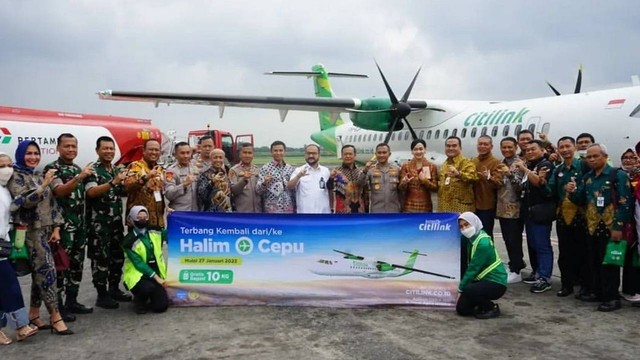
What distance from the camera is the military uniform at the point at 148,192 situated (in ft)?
16.6

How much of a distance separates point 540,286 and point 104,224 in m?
4.78

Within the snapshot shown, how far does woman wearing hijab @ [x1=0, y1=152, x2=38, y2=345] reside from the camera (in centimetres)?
403

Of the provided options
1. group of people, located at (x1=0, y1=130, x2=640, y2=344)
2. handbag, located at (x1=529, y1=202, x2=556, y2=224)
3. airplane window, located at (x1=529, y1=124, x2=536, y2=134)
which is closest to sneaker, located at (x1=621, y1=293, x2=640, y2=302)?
group of people, located at (x1=0, y1=130, x2=640, y2=344)

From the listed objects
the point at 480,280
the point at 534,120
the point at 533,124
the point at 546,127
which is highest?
the point at 534,120

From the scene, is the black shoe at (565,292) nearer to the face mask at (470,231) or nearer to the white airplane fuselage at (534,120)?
the face mask at (470,231)

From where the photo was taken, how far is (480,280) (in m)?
4.83

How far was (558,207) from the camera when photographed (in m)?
5.70

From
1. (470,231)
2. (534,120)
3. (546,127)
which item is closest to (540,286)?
(470,231)

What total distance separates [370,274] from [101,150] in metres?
3.00

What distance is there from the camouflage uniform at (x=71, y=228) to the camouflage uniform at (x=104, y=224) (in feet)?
0.46

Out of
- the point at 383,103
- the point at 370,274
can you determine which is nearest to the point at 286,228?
the point at 370,274

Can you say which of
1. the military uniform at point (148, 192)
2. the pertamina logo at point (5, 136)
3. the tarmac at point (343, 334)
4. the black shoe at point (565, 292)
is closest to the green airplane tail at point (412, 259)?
the tarmac at point (343, 334)

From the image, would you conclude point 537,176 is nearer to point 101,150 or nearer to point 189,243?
point 189,243

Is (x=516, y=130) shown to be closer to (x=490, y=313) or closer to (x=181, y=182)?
(x=490, y=313)
